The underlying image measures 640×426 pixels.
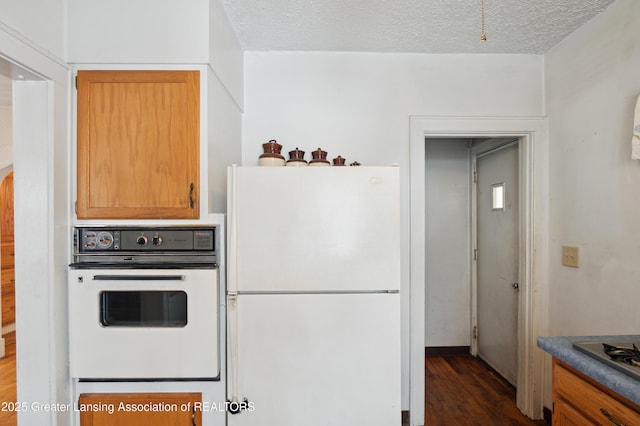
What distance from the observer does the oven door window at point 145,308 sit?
1357 mm

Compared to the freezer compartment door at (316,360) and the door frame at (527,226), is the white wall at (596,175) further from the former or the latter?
the freezer compartment door at (316,360)

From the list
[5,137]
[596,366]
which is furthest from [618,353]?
[5,137]

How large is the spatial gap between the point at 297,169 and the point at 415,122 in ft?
3.69

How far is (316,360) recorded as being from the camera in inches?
52.9

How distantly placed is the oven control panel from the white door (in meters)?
2.28

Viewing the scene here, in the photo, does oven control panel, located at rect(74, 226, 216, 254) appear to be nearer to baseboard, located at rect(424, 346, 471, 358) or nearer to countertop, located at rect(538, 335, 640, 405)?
countertop, located at rect(538, 335, 640, 405)

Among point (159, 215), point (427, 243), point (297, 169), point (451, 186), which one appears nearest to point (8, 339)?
point (159, 215)

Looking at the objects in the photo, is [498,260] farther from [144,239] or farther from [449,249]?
[144,239]

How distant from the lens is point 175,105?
1379 millimetres

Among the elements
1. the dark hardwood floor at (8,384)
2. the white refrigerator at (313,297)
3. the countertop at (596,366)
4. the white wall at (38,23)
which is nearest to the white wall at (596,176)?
the countertop at (596,366)

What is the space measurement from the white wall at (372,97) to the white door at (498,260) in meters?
0.57

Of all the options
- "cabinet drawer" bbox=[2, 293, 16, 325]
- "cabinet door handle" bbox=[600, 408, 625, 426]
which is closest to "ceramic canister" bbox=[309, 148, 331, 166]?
"cabinet door handle" bbox=[600, 408, 625, 426]

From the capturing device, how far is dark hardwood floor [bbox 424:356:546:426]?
83.3 inches

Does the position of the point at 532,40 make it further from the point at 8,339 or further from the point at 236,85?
the point at 8,339
